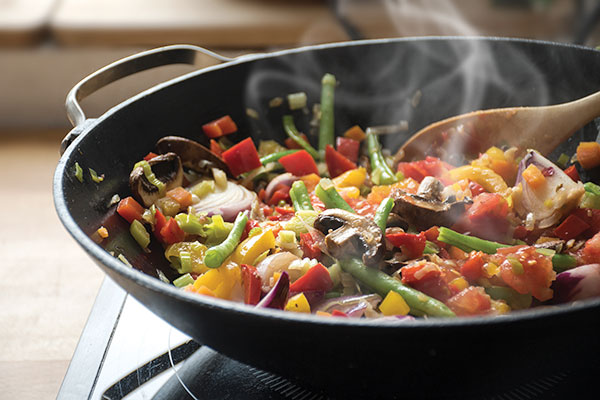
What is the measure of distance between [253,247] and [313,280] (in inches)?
7.0

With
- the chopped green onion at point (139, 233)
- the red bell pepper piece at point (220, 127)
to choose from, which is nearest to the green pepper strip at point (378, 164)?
the red bell pepper piece at point (220, 127)

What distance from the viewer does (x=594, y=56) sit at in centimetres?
157

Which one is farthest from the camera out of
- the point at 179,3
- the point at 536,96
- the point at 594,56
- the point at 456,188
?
the point at 179,3

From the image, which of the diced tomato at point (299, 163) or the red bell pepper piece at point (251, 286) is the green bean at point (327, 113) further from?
the red bell pepper piece at point (251, 286)

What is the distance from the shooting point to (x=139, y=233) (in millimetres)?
1340

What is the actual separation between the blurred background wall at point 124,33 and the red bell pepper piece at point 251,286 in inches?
83.7

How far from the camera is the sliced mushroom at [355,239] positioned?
115 cm

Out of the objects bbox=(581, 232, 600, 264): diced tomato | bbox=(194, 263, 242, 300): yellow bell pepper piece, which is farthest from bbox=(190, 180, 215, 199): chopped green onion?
bbox=(581, 232, 600, 264): diced tomato

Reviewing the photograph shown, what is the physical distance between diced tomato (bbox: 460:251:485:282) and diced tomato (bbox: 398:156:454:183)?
1.34 ft

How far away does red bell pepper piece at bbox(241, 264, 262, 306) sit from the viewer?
115 centimetres

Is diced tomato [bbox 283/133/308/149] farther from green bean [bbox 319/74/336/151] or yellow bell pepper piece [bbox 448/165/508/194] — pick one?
yellow bell pepper piece [bbox 448/165/508/194]

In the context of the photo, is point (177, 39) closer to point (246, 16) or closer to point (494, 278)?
point (246, 16)

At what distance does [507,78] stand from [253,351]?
3.86ft

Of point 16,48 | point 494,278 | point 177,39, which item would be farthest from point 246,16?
point 494,278
